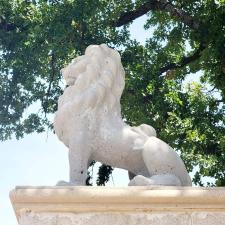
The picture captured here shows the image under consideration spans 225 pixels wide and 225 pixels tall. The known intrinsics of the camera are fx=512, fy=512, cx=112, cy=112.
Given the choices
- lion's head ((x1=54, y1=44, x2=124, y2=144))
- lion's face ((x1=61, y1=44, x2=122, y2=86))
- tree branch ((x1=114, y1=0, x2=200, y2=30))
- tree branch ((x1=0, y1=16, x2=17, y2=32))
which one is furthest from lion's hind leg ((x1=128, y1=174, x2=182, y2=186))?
tree branch ((x1=0, y1=16, x2=17, y2=32))

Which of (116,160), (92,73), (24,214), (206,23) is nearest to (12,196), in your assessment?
(24,214)

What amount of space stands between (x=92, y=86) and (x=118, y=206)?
1206 mm

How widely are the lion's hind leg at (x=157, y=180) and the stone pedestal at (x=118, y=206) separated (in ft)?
0.63

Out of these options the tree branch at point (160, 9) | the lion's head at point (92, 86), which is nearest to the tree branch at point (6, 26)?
the tree branch at point (160, 9)

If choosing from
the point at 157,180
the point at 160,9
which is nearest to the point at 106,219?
the point at 157,180

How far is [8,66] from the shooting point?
11945 millimetres

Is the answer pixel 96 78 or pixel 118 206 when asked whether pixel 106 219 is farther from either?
pixel 96 78

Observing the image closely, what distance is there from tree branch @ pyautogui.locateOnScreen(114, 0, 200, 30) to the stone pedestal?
6.71 meters

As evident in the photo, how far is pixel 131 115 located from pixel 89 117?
6.29 metres

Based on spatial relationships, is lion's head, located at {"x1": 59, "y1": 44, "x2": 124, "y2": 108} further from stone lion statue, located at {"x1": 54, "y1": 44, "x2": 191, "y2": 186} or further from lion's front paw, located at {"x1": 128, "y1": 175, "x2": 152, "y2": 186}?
lion's front paw, located at {"x1": 128, "y1": 175, "x2": 152, "y2": 186}

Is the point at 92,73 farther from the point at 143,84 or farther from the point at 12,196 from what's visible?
the point at 143,84

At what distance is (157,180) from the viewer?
3.62 m

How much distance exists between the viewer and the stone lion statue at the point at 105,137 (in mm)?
3750

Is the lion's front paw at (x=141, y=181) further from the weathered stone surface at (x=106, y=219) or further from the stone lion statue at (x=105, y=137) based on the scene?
the weathered stone surface at (x=106, y=219)
